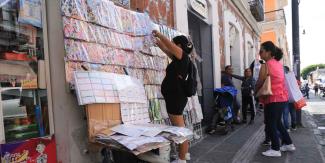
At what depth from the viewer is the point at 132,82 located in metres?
4.12

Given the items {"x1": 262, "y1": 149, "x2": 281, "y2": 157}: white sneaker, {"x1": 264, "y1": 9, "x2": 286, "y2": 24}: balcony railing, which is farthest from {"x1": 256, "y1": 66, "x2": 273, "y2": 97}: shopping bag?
{"x1": 264, "y1": 9, "x2": 286, "y2": 24}: balcony railing

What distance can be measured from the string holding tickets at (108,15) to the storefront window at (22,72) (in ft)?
1.05

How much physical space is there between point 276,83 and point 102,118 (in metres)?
3.12

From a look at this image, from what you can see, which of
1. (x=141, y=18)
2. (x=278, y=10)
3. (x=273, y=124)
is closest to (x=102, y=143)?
(x=141, y=18)

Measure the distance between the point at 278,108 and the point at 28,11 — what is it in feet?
12.6

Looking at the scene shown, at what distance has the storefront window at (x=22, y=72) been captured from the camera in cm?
320

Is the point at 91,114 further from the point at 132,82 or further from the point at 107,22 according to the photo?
the point at 107,22

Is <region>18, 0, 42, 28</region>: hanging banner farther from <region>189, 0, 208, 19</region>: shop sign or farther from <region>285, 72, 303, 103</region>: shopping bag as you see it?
<region>285, 72, 303, 103</region>: shopping bag

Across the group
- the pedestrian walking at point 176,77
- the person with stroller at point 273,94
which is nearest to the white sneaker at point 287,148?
the person with stroller at point 273,94

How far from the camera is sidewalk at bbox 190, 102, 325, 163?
555 cm

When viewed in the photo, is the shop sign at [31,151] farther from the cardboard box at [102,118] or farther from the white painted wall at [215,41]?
the white painted wall at [215,41]

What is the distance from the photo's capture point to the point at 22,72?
3363 millimetres

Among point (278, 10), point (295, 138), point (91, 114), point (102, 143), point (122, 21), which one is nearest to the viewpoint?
point (102, 143)

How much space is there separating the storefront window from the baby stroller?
472 cm
